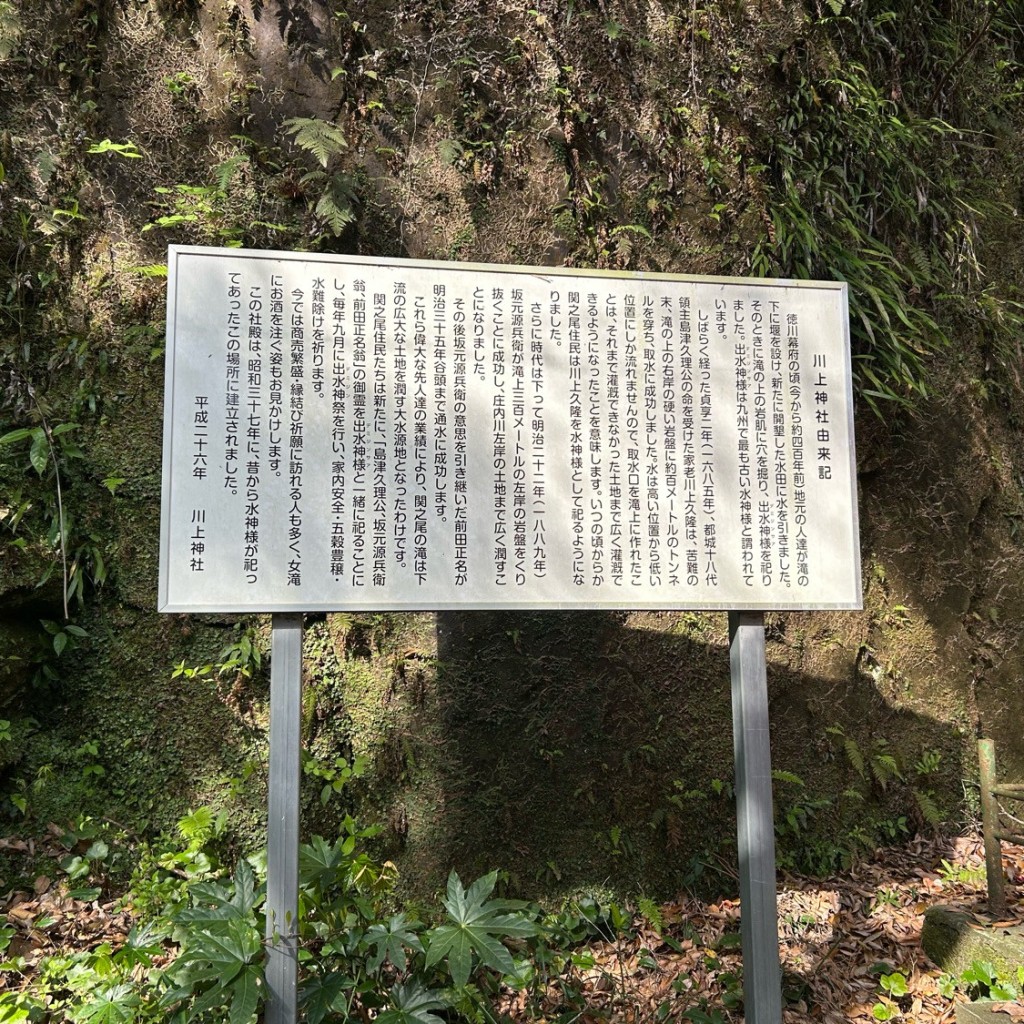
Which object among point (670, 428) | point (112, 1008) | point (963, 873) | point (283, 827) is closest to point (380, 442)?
point (670, 428)

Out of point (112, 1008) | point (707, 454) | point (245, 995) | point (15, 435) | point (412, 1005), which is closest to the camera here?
point (245, 995)

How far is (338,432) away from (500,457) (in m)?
0.69

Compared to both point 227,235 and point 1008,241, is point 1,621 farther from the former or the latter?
point 1008,241

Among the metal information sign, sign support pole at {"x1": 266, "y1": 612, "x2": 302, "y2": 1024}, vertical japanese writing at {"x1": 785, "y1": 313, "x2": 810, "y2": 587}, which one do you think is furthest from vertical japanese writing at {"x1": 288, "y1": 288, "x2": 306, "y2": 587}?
vertical japanese writing at {"x1": 785, "y1": 313, "x2": 810, "y2": 587}

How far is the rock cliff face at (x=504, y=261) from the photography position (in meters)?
4.09

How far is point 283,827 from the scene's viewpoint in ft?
9.64

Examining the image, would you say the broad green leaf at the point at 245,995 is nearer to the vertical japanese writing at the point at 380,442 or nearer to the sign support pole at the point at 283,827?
the sign support pole at the point at 283,827

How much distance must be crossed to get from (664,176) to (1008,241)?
3.15 metres

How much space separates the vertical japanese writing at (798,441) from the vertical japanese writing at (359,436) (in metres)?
1.93

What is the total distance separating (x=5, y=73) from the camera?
4.25m

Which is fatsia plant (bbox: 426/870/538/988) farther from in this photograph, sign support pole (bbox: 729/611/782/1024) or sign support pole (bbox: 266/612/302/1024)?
sign support pole (bbox: 729/611/782/1024)

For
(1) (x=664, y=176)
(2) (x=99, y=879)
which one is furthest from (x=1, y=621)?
(1) (x=664, y=176)

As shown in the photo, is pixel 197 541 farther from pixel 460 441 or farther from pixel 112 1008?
pixel 112 1008

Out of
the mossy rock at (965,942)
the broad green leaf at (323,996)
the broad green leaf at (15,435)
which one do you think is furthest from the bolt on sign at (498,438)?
the mossy rock at (965,942)
